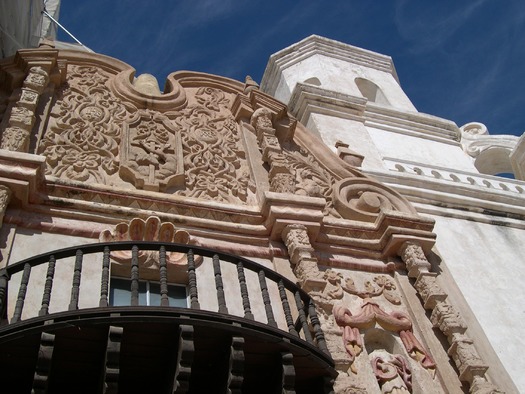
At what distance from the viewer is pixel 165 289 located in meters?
6.12

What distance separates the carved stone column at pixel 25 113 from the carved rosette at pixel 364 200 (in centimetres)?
411

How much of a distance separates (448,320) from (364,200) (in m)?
2.32

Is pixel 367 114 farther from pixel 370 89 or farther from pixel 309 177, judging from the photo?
pixel 309 177

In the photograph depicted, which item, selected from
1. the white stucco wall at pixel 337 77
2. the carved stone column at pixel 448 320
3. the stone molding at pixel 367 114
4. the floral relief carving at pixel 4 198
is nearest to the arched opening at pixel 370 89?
the white stucco wall at pixel 337 77

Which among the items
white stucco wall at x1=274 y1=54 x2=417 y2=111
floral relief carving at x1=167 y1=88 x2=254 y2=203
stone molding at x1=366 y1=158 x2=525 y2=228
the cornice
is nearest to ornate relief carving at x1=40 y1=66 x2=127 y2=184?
floral relief carving at x1=167 y1=88 x2=254 y2=203

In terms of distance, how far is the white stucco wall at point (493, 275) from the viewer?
9.04 metres

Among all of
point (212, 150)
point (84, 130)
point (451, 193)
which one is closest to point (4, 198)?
point (84, 130)

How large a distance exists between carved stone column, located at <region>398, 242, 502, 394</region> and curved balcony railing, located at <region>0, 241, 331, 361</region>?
5.59ft

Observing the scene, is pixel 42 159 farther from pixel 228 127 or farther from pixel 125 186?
pixel 228 127

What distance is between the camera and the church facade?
19.1 ft

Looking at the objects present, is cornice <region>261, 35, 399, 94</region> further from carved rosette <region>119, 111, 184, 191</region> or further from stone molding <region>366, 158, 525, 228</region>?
carved rosette <region>119, 111, 184, 191</region>

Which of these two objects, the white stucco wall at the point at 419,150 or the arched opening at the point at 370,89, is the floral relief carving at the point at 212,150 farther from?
the arched opening at the point at 370,89

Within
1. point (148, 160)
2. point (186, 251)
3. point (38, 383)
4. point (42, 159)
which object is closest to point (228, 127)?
point (148, 160)

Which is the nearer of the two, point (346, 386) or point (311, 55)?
point (346, 386)
